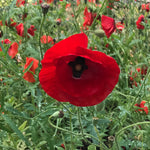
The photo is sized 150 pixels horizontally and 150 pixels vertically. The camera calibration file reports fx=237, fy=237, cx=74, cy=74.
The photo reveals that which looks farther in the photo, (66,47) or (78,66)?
Result: (78,66)

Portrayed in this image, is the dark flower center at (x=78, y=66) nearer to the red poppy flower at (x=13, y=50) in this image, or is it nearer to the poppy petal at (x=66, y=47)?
the poppy petal at (x=66, y=47)

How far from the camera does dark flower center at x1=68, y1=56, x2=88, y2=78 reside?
2.62 ft

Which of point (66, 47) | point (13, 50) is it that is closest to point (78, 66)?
point (66, 47)

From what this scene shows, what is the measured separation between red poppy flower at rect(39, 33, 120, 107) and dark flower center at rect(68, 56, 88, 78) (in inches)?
0.7

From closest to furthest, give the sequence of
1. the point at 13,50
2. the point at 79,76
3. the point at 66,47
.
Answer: the point at 66,47 < the point at 79,76 < the point at 13,50

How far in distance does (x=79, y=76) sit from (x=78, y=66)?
35 mm

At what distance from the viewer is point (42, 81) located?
2.23 feet

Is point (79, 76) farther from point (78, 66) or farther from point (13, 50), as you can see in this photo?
point (13, 50)

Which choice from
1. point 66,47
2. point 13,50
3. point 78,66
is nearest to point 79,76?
point 78,66

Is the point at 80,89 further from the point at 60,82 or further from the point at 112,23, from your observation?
the point at 112,23

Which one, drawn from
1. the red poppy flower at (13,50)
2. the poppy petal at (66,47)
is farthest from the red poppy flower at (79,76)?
the red poppy flower at (13,50)

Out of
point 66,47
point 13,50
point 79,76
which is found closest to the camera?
point 66,47

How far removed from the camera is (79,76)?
0.79 metres

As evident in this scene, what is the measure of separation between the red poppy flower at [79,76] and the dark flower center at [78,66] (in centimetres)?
2
